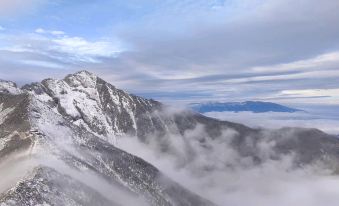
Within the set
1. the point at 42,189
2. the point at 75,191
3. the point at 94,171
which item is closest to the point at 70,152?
the point at 94,171

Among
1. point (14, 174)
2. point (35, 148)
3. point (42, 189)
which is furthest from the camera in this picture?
point (35, 148)

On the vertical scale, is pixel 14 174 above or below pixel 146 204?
above

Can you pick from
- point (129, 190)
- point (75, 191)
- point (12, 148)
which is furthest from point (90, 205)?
point (129, 190)

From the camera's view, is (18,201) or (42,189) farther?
(42,189)

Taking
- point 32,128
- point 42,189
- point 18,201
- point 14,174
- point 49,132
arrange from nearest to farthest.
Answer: point 18,201 → point 42,189 → point 14,174 → point 32,128 → point 49,132

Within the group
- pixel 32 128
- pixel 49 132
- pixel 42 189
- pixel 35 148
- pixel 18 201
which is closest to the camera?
pixel 18 201

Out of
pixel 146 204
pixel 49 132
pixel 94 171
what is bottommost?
→ pixel 146 204

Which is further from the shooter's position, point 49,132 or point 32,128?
point 49,132

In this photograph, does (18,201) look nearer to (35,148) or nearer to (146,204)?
(35,148)

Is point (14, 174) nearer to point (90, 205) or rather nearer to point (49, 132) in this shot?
point (90, 205)
